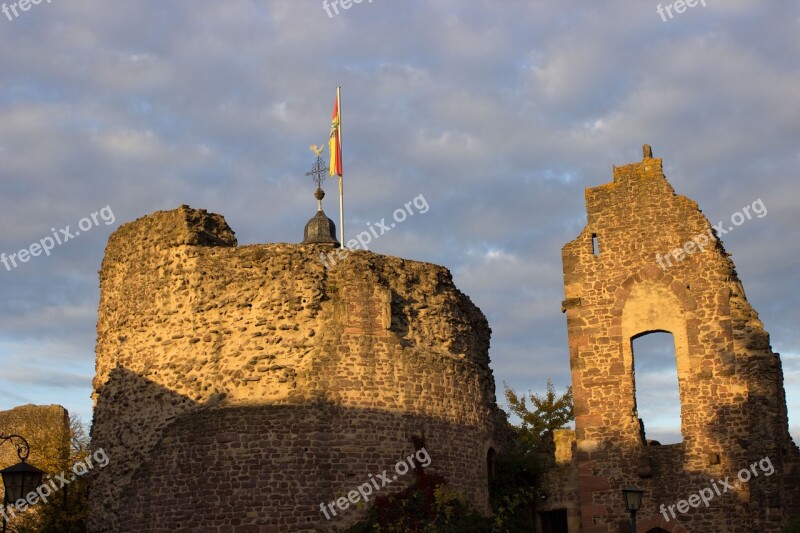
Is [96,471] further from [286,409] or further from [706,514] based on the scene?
[706,514]

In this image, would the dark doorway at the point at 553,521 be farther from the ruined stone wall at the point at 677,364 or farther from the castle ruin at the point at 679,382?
the ruined stone wall at the point at 677,364

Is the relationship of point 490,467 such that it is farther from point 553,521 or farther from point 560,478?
point 553,521

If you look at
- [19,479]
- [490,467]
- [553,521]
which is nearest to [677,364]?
[553,521]

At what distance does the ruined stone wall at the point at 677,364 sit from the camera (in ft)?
64.8

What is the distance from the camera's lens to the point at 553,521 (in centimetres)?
2234

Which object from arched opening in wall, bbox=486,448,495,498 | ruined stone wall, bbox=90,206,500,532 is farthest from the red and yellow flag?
arched opening in wall, bbox=486,448,495,498

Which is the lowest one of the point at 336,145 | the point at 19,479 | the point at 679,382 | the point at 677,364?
the point at 19,479

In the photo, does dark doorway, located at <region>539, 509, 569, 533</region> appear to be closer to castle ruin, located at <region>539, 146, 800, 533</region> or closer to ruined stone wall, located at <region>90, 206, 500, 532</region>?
castle ruin, located at <region>539, 146, 800, 533</region>

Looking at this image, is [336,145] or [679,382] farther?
[336,145]

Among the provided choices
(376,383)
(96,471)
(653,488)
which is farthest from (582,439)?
(96,471)

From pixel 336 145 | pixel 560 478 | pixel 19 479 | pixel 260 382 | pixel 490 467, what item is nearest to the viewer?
pixel 19 479

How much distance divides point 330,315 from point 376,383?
Answer: 1.64 m

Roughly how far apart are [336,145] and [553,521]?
10.6 m

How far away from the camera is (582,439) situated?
21.2 metres
